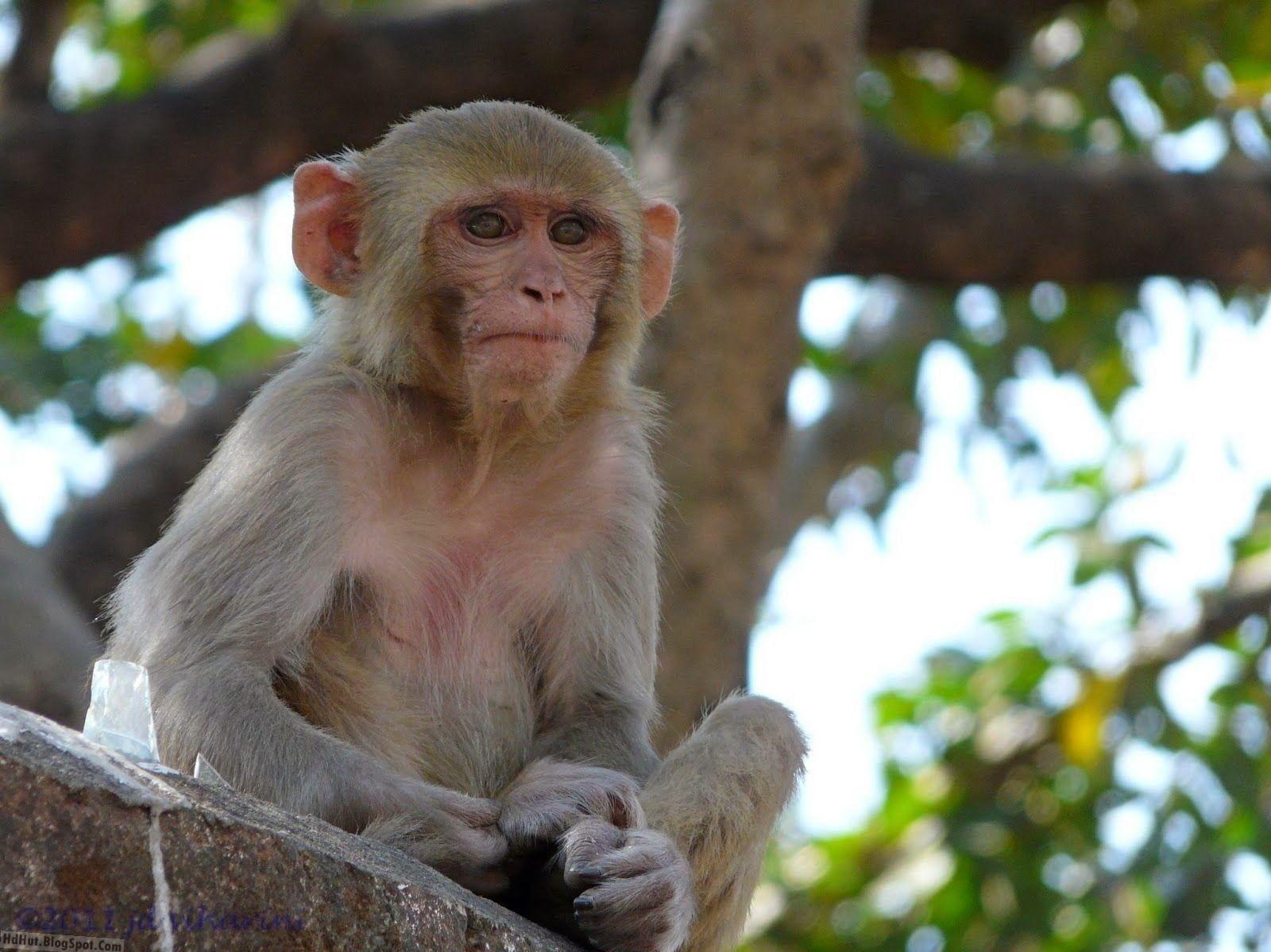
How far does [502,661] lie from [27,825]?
6.36ft

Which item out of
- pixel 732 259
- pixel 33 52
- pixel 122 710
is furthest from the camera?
pixel 33 52

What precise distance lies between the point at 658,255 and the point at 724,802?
1.61 metres

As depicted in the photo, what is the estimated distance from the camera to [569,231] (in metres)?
4.60

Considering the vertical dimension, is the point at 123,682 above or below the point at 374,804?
above

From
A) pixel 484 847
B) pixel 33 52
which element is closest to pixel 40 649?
pixel 33 52

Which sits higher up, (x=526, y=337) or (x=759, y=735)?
(x=526, y=337)

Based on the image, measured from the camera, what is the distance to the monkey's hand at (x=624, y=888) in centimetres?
357

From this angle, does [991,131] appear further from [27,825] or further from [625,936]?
[27,825]

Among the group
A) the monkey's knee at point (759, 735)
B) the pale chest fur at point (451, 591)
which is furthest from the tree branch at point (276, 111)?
the monkey's knee at point (759, 735)

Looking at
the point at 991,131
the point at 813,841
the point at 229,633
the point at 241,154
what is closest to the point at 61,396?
the point at 241,154

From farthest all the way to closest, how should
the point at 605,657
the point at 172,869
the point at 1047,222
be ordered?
the point at 1047,222 → the point at 605,657 → the point at 172,869

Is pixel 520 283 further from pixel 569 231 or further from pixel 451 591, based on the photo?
pixel 451 591

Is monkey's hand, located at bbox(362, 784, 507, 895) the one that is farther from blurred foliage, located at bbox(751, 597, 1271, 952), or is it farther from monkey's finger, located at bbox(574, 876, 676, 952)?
blurred foliage, located at bbox(751, 597, 1271, 952)

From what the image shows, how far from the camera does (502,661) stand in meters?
4.50
